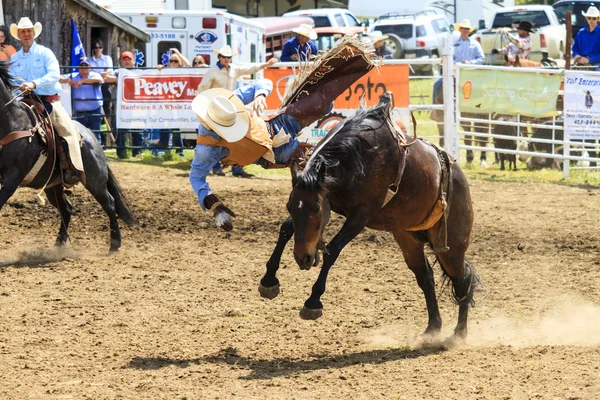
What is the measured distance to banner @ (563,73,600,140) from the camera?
1332 cm

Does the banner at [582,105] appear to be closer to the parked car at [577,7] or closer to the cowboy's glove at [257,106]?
the cowboy's glove at [257,106]

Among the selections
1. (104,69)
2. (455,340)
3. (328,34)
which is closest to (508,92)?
(104,69)

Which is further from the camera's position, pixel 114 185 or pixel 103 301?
pixel 114 185

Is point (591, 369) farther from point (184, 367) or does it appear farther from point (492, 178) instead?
point (492, 178)

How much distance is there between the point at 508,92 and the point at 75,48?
770cm

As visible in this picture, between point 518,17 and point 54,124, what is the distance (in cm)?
2065

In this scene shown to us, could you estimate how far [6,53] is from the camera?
14.4 metres

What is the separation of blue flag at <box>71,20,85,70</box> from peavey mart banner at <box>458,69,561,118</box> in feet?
21.9

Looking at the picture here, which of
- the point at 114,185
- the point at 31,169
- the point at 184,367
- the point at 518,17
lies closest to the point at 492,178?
the point at 114,185

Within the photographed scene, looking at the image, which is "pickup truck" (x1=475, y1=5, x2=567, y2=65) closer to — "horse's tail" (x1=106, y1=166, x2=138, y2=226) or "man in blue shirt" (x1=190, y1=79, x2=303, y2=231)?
"horse's tail" (x1=106, y1=166, x2=138, y2=226)

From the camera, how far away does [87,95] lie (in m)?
15.2

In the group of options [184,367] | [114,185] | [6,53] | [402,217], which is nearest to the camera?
[184,367]

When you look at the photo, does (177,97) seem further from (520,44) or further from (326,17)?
(326,17)

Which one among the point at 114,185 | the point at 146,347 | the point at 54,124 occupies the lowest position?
the point at 146,347
